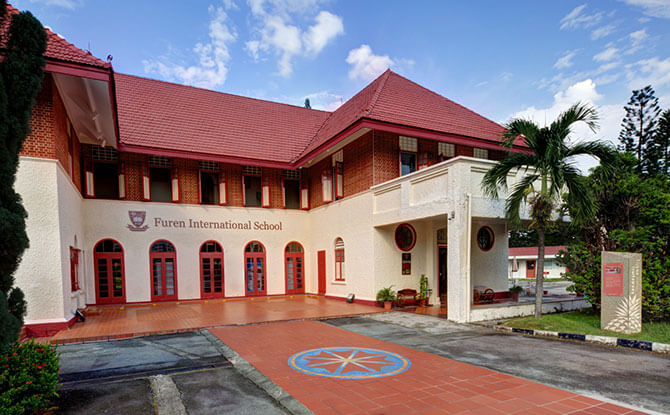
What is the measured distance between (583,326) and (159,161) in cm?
1504

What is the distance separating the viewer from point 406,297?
12.6 metres

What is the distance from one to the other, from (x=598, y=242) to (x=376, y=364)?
23.0ft

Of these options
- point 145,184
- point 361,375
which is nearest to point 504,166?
point 361,375

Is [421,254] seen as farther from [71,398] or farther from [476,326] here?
[71,398]

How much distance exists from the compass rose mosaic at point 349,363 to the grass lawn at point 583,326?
164 inches

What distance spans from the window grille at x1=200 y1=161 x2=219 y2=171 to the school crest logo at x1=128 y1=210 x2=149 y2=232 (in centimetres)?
294

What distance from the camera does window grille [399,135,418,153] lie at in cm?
1350

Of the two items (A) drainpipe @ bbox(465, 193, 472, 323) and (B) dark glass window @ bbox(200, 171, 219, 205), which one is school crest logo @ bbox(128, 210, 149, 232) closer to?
(B) dark glass window @ bbox(200, 171, 219, 205)

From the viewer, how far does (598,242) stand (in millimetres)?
9297

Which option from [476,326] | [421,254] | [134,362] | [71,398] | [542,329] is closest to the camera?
[71,398]

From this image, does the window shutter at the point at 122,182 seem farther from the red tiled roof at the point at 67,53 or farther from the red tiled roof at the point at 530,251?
the red tiled roof at the point at 530,251

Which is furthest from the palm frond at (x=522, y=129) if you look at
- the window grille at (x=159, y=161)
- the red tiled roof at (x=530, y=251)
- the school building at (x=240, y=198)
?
the red tiled roof at (x=530, y=251)

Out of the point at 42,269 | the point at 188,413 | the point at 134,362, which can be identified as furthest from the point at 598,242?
the point at 42,269

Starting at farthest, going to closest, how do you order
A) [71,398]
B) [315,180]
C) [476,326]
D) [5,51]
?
1. [315,180]
2. [476,326]
3. [71,398]
4. [5,51]
